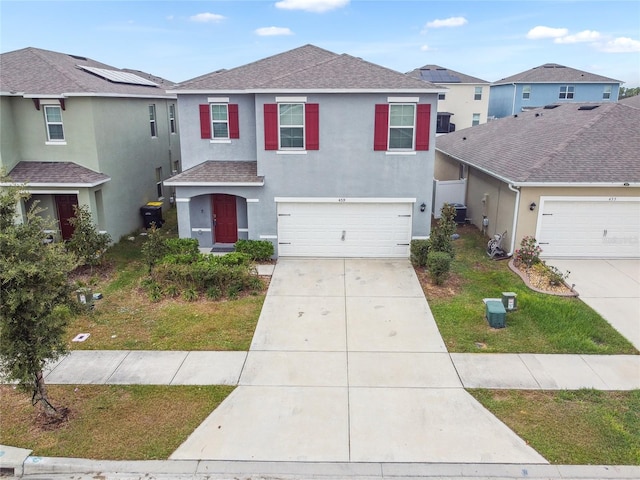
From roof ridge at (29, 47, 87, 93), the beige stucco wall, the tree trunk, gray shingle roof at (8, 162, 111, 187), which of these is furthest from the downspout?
the beige stucco wall

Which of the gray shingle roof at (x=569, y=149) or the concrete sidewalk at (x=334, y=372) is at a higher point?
the gray shingle roof at (x=569, y=149)

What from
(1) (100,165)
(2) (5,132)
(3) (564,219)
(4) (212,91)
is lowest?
(3) (564,219)

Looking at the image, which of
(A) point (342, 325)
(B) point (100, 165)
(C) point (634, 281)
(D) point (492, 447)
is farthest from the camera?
(B) point (100, 165)

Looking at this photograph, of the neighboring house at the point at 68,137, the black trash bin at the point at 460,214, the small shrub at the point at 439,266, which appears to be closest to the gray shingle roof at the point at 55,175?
the neighboring house at the point at 68,137

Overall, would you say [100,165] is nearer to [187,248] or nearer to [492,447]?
[187,248]

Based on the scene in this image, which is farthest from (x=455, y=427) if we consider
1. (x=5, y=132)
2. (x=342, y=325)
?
(x=5, y=132)

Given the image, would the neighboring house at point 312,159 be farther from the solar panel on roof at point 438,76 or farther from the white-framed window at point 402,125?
the solar panel on roof at point 438,76
